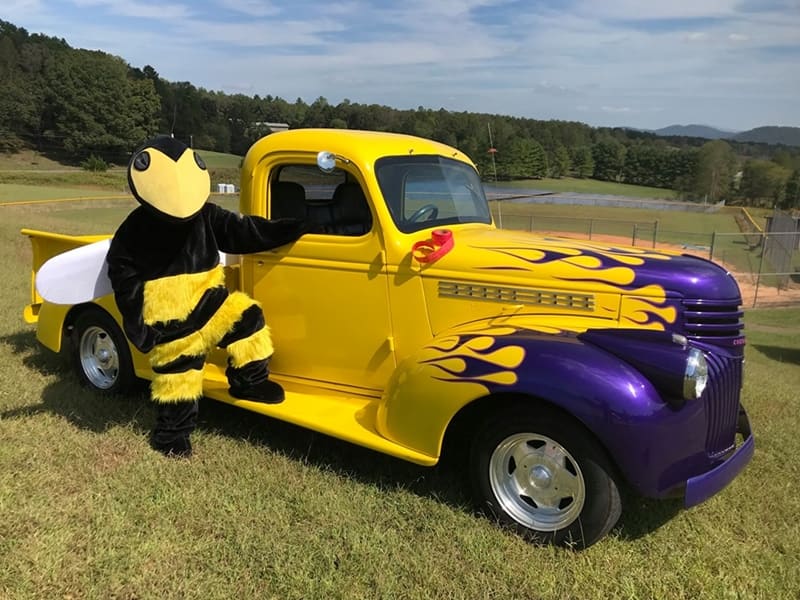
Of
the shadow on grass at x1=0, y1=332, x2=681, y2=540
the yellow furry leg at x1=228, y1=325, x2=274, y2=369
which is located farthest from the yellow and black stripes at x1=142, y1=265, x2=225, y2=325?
the shadow on grass at x1=0, y1=332, x2=681, y2=540

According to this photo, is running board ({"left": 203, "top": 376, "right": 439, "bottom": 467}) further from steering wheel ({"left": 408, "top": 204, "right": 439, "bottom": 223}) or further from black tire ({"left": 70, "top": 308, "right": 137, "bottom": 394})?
steering wheel ({"left": 408, "top": 204, "right": 439, "bottom": 223})

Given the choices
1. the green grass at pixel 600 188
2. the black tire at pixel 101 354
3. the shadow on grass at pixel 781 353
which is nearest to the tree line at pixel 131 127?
the green grass at pixel 600 188

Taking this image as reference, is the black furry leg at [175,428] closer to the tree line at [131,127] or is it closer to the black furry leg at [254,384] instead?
the black furry leg at [254,384]

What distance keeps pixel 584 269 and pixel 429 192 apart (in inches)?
52.7

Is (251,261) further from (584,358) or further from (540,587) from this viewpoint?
(540,587)

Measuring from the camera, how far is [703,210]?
60.1m

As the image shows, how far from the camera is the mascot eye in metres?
3.67

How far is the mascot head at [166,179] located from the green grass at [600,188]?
73949 mm

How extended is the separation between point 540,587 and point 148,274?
9.50ft

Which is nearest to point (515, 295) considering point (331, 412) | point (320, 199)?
point (331, 412)

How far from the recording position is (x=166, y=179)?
370cm

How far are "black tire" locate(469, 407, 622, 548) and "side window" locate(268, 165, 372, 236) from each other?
1.63 metres

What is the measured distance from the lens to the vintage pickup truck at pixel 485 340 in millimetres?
3014

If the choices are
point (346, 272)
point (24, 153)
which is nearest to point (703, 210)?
point (346, 272)
